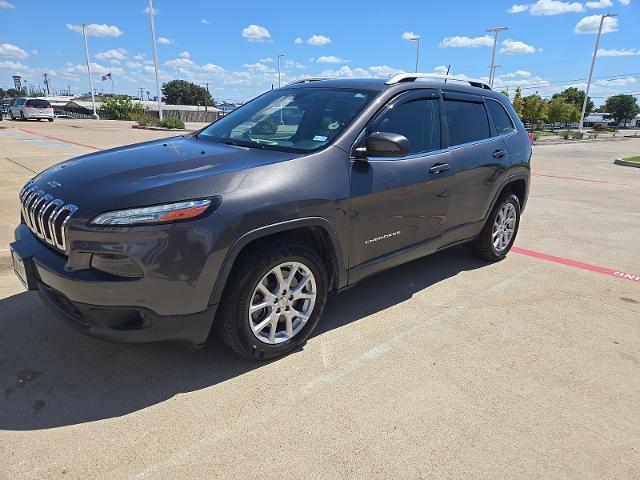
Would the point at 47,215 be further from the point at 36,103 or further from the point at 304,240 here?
the point at 36,103

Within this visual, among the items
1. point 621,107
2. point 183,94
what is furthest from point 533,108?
point 183,94

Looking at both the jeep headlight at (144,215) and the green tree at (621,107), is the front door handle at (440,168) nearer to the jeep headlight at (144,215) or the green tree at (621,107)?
the jeep headlight at (144,215)

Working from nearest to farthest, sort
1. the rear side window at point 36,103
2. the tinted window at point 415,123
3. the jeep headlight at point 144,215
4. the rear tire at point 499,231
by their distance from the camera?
the jeep headlight at point 144,215 → the tinted window at point 415,123 → the rear tire at point 499,231 → the rear side window at point 36,103

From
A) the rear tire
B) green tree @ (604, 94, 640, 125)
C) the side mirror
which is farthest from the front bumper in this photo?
green tree @ (604, 94, 640, 125)

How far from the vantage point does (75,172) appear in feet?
9.35

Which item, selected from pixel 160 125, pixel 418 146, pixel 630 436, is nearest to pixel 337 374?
pixel 630 436

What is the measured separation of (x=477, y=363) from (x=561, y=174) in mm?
12675

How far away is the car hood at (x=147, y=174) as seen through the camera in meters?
2.43

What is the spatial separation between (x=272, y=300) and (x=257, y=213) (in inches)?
Answer: 23.1

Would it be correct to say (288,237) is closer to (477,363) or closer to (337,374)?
(337,374)

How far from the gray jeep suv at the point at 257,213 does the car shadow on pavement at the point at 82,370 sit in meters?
0.33

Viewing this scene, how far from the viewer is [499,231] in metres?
4.96

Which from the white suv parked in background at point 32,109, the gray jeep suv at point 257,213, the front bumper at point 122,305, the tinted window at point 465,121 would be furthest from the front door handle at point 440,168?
the white suv parked in background at point 32,109

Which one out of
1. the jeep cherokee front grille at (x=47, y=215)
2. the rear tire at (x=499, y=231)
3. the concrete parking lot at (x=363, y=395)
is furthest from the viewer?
the rear tire at (x=499, y=231)
